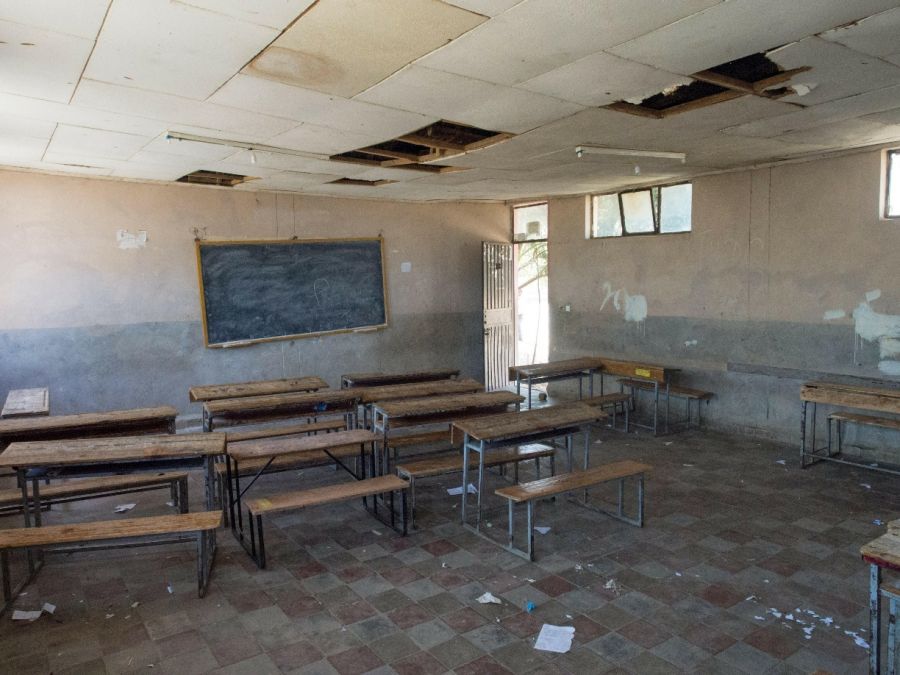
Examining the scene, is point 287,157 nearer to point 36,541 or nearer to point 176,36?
point 176,36

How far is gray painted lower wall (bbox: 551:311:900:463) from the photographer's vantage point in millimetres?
5812

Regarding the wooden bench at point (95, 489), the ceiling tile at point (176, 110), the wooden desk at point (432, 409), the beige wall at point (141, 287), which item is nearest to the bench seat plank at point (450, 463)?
the wooden desk at point (432, 409)

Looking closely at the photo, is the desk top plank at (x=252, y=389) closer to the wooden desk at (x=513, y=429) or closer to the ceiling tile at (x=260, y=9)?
the wooden desk at (x=513, y=429)

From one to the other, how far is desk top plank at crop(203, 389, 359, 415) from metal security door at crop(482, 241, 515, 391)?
4311 millimetres

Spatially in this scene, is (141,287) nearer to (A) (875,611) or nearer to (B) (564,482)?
(B) (564,482)

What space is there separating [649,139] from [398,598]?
3935 millimetres

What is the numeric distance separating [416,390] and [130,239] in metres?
3.63

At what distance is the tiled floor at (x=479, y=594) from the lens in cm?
286

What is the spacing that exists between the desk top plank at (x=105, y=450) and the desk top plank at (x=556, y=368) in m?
3.86

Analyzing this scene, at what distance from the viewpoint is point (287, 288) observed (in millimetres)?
7574

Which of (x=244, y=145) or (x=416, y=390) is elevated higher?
(x=244, y=145)

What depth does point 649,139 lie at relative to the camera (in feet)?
16.0

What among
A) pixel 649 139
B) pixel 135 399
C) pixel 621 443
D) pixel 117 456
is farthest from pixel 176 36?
pixel 621 443

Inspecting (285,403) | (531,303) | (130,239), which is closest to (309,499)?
(285,403)
